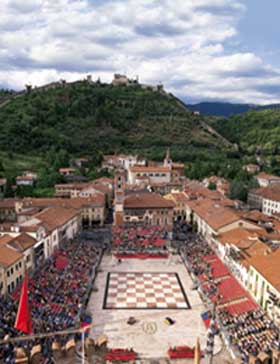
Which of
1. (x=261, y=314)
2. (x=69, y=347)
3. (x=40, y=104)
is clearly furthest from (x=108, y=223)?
(x=40, y=104)

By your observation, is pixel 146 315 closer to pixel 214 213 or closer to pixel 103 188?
pixel 214 213

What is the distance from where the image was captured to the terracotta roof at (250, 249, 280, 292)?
82.7ft

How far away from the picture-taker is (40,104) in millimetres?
111500

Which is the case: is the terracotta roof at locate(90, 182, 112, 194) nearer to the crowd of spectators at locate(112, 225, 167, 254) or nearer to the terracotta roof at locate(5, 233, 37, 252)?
the crowd of spectators at locate(112, 225, 167, 254)

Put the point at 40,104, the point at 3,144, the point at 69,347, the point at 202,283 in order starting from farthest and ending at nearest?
the point at 40,104 < the point at 3,144 < the point at 202,283 < the point at 69,347

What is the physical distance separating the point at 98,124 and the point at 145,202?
6817 cm

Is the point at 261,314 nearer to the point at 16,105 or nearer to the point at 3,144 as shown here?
the point at 3,144

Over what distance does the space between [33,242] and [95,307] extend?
8.53m

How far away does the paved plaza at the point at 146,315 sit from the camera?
79.2 ft

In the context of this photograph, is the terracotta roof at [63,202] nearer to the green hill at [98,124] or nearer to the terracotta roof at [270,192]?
the terracotta roof at [270,192]

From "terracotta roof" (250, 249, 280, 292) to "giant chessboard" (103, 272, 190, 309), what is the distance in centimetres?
671

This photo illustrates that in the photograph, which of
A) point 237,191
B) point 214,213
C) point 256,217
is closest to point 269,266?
point 214,213

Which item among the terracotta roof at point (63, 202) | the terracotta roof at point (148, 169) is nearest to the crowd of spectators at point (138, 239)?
the terracotta roof at point (63, 202)

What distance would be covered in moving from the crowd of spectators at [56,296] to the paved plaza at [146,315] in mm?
1411
